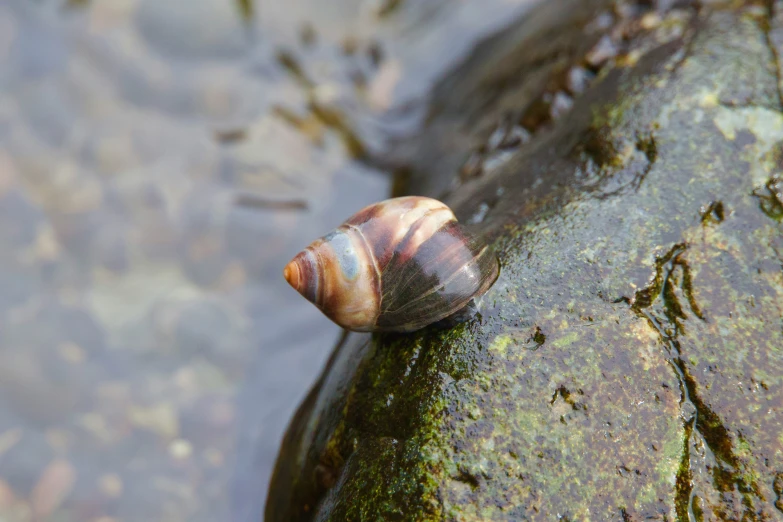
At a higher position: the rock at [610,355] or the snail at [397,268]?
the snail at [397,268]

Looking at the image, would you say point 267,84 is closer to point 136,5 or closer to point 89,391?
point 136,5

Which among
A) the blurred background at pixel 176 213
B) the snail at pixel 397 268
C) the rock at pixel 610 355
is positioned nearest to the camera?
the rock at pixel 610 355

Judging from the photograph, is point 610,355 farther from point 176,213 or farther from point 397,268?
point 176,213

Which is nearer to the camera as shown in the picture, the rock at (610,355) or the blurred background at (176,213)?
the rock at (610,355)

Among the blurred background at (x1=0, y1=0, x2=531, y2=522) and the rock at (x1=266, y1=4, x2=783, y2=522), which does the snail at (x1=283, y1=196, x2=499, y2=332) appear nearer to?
the rock at (x1=266, y1=4, x2=783, y2=522)

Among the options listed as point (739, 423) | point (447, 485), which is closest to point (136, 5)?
point (447, 485)

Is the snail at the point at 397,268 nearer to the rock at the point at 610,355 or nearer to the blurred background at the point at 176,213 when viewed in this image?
the rock at the point at 610,355

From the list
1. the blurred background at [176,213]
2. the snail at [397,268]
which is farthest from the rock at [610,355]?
the blurred background at [176,213]
